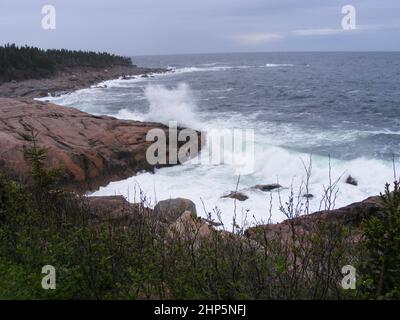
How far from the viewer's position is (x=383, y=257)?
4289mm

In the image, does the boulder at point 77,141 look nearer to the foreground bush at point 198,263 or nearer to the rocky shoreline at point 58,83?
the foreground bush at point 198,263

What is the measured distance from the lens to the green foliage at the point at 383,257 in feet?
13.9

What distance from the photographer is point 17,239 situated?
6.50 meters

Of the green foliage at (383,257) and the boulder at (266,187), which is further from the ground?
the green foliage at (383,257)

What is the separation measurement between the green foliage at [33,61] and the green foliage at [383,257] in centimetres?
5542

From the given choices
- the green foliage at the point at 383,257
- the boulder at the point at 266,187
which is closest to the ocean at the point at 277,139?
the boulder at the point at 266,187

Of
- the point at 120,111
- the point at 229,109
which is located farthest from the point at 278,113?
the point at 120,111

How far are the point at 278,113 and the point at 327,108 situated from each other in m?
4.59

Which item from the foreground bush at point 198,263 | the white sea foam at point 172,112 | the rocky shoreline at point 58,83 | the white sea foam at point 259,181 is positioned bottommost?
the white sea foam at point 259,181

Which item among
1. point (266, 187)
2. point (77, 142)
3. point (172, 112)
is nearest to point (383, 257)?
point (266, 187)

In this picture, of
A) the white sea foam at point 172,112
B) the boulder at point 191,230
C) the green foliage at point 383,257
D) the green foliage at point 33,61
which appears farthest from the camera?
the green foliage at point 33,61

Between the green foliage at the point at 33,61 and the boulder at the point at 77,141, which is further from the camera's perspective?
the green foliage at the point at 33,61

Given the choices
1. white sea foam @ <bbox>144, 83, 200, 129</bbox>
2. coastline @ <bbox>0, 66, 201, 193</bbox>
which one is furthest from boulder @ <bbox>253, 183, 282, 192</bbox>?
white sea foam @ <bbox>144, 83, 200, 129</bbox>

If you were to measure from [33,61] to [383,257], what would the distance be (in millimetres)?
62006
